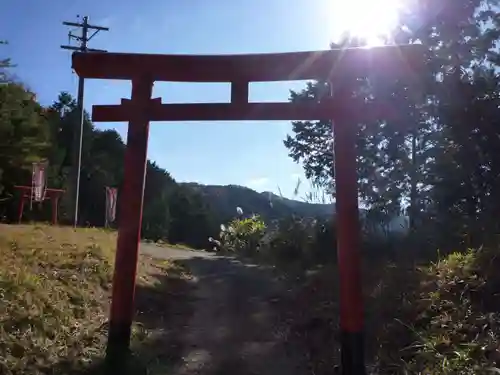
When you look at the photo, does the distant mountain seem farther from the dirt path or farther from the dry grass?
the dry grass

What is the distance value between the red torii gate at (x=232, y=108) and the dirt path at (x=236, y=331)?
32.9 inches

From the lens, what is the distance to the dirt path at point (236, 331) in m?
5.23

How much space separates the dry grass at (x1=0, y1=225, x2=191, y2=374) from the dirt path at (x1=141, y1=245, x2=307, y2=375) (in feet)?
2.49

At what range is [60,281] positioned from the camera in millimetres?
6402

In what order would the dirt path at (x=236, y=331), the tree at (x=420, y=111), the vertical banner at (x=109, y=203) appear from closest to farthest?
the dirt path at (x=236, y=331)
the tree at (x=420, y=111)
the vertical banner at (x=109, y=203)

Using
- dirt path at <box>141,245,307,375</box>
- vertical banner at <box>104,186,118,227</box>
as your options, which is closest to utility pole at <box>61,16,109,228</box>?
vertical banner at <box>104,186,118,227</box>

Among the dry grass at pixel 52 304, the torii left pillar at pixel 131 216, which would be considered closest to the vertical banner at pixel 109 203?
the dry grass at pixel 52 304

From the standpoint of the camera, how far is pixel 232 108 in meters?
5.61

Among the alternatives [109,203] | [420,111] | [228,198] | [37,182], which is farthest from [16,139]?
[228,198]

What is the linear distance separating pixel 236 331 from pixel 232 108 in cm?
269

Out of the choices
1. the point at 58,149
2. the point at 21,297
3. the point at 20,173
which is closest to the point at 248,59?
the point at 21,297

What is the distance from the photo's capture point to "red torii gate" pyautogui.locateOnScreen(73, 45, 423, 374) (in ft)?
17.5

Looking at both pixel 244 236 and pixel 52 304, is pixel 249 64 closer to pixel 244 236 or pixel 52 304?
pixel 52 304

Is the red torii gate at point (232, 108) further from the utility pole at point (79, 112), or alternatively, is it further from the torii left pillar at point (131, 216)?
the utility pole at point (79, 112)
